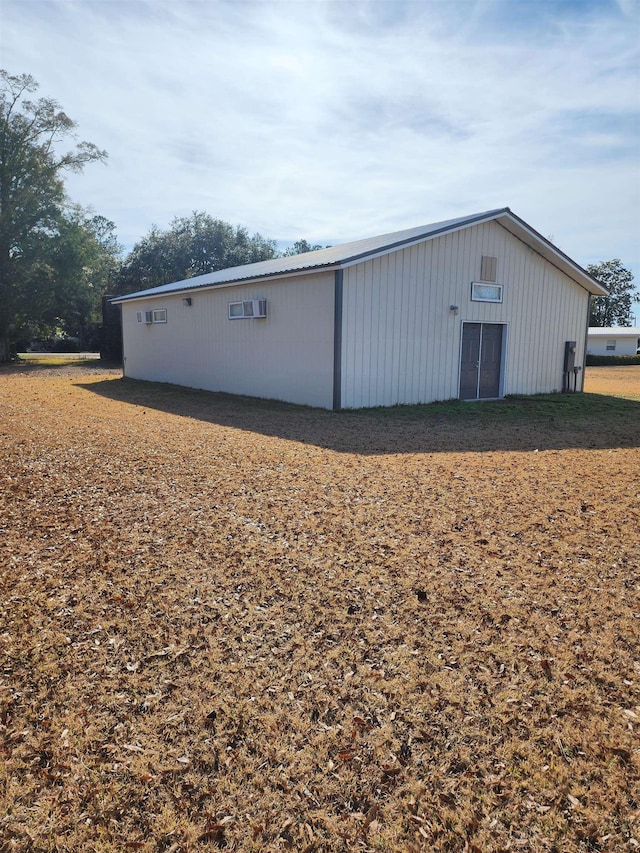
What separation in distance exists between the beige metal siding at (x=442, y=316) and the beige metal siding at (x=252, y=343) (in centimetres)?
70

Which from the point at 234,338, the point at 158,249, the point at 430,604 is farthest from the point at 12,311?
the point at 430,604

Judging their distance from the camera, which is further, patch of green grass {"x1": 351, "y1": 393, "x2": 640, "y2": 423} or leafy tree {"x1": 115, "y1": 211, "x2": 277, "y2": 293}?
leafy tree {"x1": 115, "y1": 211, "x2": 277, "y2": 293}

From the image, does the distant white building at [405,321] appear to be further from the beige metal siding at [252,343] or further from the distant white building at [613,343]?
the distant white building at [613,343]

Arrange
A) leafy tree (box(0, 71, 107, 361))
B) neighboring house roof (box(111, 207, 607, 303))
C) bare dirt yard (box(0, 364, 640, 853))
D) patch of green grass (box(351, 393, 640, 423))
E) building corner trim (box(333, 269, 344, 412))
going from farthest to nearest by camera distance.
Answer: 1. leafy tree (box(0, 71, 107, 361))
2. patch of green grass (box(351, 393, 640, 423))
3. neighboring house roof (box(111, 207, 607, 303))
4. building corner trim (box(333, 269, 344, 412))
5. bare dirt yard (box(0, 364, 640, 853))

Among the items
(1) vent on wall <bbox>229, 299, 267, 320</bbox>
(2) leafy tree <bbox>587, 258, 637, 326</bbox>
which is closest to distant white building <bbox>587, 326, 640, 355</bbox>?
(2) leafy tree <bbox>587, 258, 637, 326</bbox>

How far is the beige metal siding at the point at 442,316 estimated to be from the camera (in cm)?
1091

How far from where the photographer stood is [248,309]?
13.1 metres

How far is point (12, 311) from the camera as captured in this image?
992 inches

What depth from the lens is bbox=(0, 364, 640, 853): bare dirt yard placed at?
74.9 inches

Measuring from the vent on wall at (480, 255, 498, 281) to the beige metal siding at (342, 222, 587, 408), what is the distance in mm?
104

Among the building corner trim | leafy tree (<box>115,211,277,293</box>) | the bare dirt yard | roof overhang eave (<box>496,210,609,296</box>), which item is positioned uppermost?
leafy tree (<box>115,211,277,293</box>)

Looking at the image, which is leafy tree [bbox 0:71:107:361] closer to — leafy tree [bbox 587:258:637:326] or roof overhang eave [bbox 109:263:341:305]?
roof overhang eave [bbox 109:263:341:305]

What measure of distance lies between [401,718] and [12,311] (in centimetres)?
2790

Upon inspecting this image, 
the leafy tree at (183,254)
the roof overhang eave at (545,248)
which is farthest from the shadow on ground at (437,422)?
the leafy tree at (183,254)
